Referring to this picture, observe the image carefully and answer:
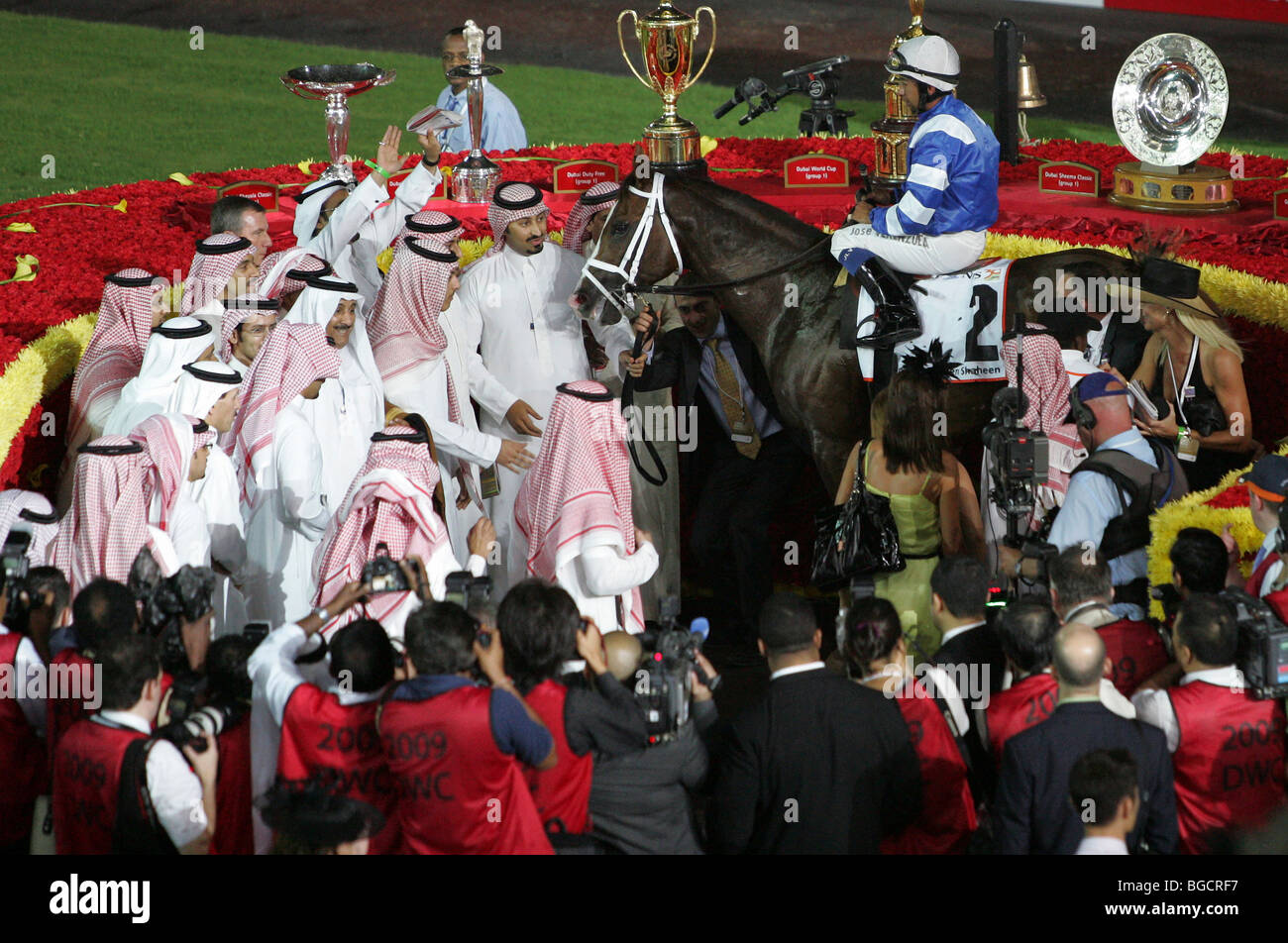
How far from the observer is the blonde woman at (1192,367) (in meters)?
6.25

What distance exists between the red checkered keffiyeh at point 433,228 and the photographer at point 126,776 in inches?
115

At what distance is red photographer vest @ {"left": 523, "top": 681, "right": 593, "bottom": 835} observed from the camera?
13.5 feet

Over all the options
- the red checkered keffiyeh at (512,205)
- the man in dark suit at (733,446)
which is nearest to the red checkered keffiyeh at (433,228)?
the red checkered keffiyeh at (512,205)

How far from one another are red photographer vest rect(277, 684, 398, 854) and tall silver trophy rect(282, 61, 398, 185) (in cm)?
490

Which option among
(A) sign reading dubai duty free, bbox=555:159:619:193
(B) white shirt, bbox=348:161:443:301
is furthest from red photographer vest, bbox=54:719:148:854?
(A) sign reading dubai duty free, bbox=555:159:619:193

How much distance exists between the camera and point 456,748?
380cm

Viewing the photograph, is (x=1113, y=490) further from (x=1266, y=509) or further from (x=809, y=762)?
(x=809, y=762)

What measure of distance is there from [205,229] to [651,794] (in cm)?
575

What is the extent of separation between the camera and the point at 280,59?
1717 cm

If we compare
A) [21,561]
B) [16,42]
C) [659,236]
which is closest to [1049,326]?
[659,236]

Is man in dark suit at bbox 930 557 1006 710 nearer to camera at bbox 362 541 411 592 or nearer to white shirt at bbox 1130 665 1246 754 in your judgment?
white shirt at bbox 1130 665 1246 754

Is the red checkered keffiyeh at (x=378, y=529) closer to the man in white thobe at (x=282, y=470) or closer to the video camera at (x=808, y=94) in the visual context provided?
the man in white thobe at (x=282, y=470)

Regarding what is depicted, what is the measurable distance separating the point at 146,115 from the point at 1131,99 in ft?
36.5

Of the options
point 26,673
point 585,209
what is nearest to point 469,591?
point 26,673
